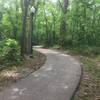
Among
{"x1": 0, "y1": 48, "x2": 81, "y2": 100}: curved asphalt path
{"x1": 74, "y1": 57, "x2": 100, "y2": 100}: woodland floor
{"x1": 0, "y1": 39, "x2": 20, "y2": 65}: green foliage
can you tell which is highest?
{"x1": 0, "y1": 39, "x2": 20, "y2": 65}: green foliage

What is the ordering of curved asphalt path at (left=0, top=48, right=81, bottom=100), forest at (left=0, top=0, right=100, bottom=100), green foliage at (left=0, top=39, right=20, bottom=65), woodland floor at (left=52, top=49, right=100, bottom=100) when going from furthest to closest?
forest at (left=0, top=0, right=100, bottom=100), green foliage at (left=0, top=39, right=20, bottom=65), woodland floor at (left=52, top=49, right=100, bottom=100), curved asphalt path at (left=0, top=48, right=81, bottom=100)

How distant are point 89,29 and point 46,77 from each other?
14.4 meters

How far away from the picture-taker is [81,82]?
8180mm

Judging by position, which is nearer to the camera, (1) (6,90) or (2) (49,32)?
(1) (6,90)

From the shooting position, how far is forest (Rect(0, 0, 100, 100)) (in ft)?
38.7

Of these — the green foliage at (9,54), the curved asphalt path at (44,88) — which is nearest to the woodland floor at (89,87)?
the curved asphalt path at (44,88)

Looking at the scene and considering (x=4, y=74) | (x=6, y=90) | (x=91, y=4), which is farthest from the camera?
(x=91, y=4)

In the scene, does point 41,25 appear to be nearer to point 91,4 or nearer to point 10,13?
point 10,13

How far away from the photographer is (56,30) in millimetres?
34531

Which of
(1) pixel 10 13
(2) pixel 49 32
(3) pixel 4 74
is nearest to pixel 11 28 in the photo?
(1) pixel 10 13

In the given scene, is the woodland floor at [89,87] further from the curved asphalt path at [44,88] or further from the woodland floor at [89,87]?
the curved asphalt path at [44,88]

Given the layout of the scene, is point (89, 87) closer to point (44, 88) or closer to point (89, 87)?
point (89, 87)

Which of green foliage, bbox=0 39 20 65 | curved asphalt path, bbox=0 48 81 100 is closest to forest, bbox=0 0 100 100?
green foliage, bbox=0 39 20 65

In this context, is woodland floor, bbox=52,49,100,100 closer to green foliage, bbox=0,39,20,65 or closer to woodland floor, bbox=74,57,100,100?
woodland floor, bbox=74,57,100,100
